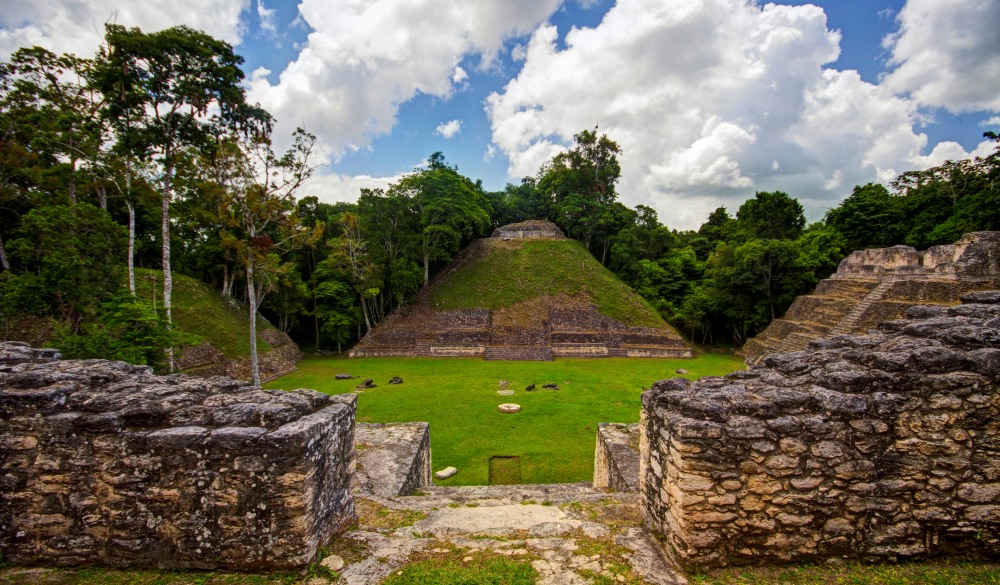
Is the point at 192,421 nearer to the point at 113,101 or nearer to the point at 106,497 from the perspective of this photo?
the point at 106,497

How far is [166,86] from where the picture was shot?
12641 millimetres

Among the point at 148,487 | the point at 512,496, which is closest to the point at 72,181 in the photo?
the point at 148,487

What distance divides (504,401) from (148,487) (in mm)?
11197

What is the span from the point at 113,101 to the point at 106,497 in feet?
49.0

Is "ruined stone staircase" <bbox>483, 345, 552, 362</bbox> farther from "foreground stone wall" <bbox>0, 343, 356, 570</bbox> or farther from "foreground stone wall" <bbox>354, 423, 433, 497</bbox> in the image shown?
"foreground stone wall" <bbox>0, 343, 356, 570</bbox>

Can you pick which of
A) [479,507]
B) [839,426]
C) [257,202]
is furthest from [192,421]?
[257,202]

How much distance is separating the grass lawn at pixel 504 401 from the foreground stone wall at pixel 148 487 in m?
5.31

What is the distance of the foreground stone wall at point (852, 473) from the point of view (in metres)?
3.24

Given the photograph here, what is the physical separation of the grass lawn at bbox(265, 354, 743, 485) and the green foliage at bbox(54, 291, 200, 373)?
5.35 m

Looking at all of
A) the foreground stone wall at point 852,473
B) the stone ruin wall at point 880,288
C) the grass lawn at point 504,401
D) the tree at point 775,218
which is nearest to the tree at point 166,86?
the grass lawn at point 504,401

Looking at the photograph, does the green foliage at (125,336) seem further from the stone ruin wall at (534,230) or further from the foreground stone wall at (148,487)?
the stone ruin wall at (534,230)

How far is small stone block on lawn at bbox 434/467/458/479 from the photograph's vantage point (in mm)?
8266

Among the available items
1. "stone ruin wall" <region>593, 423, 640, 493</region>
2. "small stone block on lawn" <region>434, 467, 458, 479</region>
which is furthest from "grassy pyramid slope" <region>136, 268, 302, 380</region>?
"stone ruin wall" <region>593, 423, 640, 493</region>

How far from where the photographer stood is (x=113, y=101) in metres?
12.2
